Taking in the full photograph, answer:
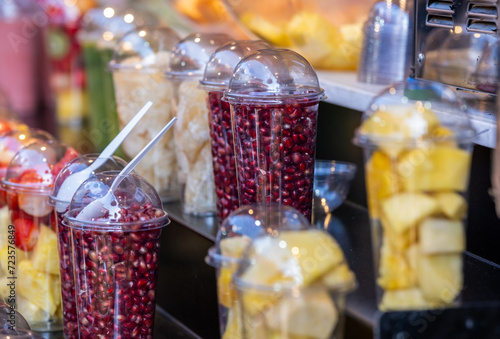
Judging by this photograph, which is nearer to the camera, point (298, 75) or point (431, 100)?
point (431, 100)

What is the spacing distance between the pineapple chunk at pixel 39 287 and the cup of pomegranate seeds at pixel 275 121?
1.51ft

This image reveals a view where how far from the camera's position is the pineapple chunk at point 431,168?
3.26 feet

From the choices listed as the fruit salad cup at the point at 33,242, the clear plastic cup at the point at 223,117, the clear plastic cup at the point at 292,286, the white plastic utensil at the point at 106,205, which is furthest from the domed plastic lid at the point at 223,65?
the clear plastic cup at the point at 292,286

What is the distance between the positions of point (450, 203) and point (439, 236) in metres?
0.04

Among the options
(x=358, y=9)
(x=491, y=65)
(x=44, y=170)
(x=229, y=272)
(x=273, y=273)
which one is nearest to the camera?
(x=273, y=273)

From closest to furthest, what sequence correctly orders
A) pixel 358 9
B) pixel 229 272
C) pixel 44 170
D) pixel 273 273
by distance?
1. pixel 273 273
2. pixel 229 272
3. pixel 44 170
4. pixel 358 9

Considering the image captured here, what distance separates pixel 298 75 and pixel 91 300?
51 cm

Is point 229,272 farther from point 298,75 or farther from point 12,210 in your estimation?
point 12,210

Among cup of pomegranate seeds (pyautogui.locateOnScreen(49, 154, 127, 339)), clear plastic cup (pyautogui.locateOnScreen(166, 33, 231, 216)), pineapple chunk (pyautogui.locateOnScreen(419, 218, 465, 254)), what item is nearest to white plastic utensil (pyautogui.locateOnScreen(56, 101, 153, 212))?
cup of pomegranate seeds (pyautogui.locateOnScreen(49, 154, 127, 339))

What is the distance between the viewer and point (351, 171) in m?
1.70

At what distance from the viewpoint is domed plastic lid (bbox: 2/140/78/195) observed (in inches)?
63.1

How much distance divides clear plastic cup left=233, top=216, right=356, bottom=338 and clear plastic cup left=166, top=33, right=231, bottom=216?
74 cm

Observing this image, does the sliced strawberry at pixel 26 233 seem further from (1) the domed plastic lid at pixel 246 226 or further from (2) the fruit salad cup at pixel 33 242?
(1) the domed plastic lid at pixel 246 226

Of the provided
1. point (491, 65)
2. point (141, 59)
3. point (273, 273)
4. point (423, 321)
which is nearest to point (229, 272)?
point (273, 273)
